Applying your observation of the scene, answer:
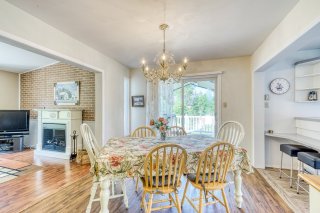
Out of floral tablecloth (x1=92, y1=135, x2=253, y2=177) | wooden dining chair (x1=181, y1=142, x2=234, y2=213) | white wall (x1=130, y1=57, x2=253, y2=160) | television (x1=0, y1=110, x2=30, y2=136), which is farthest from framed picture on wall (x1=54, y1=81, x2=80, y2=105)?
wooden dining chair (x1=181, y1=142, x2=234, y2=213)

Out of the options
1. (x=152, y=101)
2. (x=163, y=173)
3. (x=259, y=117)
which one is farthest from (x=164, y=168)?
(x=152, y=101)

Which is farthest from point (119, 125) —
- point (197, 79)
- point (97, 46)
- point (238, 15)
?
point (238, 15)

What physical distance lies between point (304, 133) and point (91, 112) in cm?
496

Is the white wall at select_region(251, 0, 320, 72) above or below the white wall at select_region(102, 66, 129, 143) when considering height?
above

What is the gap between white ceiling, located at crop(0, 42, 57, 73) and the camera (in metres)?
3.94

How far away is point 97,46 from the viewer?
3420mm

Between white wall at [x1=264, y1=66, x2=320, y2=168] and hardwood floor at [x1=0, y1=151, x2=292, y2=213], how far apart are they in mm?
769

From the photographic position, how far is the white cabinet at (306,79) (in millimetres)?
3369

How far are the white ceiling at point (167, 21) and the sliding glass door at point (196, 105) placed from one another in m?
1.14

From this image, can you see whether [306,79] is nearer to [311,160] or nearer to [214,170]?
[311,160]

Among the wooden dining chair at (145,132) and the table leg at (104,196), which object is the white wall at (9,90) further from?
the table leg at (104,196)

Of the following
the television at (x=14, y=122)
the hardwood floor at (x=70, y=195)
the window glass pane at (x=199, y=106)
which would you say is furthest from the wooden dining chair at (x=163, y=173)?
the television at (x=14, y=122)

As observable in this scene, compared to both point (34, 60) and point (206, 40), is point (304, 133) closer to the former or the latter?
point (206, 40)

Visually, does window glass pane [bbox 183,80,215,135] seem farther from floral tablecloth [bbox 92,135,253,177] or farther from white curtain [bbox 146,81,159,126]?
floral tablecloth [bbox 92,135,253,177]
